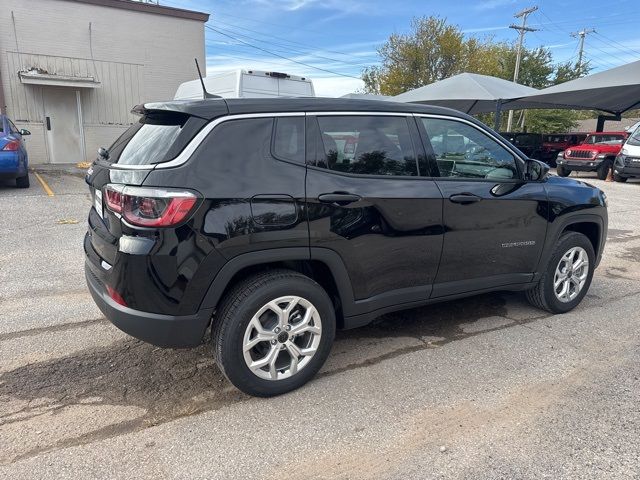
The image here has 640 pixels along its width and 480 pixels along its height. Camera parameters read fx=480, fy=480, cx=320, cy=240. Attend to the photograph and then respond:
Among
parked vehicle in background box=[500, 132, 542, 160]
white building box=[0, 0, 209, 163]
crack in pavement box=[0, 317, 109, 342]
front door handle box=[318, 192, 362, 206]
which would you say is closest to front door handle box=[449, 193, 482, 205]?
front door handle box=[318, 192, 362, 206]

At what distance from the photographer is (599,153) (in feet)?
57.2

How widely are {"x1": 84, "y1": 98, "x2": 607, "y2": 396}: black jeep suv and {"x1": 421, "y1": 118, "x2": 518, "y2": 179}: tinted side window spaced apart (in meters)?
0.01

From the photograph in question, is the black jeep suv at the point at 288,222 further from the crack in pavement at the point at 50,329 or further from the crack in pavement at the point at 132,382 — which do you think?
the crack in pavement at the point at 50,329

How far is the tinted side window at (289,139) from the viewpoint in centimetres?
289

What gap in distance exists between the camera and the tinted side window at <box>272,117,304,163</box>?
9.50 ft

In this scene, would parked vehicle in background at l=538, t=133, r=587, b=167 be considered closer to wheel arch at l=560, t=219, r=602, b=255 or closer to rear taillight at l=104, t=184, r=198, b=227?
wheel arch at l=560, t=219, r=602, b=255

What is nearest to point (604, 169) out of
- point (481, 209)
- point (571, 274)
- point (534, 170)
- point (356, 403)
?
point (571, 274)

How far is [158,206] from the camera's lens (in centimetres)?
254

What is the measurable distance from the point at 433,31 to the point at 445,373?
98.5 ft

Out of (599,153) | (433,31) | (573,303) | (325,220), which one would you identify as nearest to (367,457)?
(325,220)

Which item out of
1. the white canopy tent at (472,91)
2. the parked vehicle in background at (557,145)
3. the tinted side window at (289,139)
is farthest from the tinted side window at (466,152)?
the parked vehicle in background at (557,145)

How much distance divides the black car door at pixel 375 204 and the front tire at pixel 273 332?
267 mm

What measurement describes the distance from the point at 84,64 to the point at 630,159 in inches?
729

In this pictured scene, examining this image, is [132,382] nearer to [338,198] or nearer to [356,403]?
[356,403]
